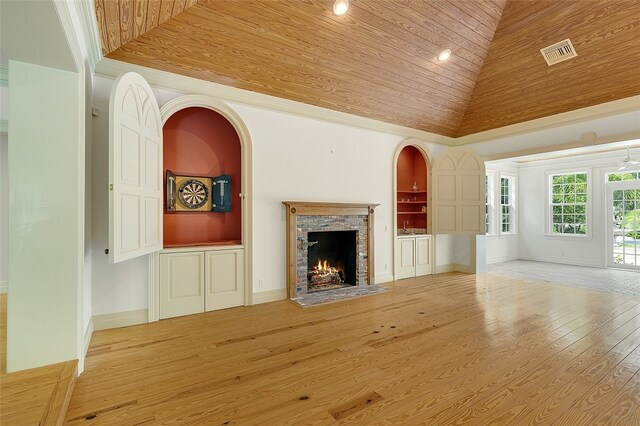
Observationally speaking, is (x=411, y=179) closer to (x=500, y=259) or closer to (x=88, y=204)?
(x=500, y=259)

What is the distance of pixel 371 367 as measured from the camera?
2.37 m

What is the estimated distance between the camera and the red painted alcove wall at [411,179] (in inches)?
248

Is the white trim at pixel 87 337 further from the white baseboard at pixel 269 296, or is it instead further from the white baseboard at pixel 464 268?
the white baseboard at pixel 464 268

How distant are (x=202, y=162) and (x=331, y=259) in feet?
8.87

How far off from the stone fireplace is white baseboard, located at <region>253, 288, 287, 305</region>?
0.11 metres

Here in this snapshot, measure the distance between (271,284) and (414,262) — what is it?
3.10 meters

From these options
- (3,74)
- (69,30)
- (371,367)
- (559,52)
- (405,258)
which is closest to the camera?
(69,30)

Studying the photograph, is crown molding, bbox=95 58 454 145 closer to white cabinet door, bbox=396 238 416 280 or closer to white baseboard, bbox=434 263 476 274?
white cabinet door, bbox=396 238 416 280

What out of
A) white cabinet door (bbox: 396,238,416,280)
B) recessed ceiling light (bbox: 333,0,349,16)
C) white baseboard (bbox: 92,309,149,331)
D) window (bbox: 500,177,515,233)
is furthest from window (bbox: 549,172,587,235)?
white baseboard (bbox: 92,309,149,331)

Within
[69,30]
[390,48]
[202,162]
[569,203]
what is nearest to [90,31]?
[69,30]

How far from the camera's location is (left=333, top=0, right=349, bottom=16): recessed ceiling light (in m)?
3.18

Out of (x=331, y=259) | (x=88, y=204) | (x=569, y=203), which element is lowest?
(x=331, y=259)

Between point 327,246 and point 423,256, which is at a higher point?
point 327,246

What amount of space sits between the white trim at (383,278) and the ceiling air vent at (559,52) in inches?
163
